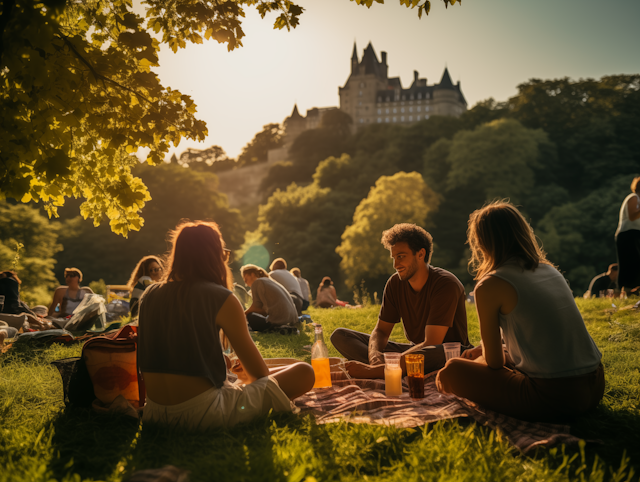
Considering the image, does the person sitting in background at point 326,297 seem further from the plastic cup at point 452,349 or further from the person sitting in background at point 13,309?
the plastic cup at point 452,349

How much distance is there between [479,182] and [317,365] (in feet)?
139

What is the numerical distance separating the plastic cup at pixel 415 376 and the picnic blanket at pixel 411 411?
62mm

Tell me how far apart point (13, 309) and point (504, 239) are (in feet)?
26.1

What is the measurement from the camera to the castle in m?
81.9

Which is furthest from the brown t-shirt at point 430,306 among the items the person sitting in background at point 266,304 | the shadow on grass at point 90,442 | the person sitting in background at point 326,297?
the person sitting in background at point 326,297

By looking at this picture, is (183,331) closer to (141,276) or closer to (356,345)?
(356,345)

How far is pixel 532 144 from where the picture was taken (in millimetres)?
42562

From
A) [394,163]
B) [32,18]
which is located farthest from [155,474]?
[394,163]

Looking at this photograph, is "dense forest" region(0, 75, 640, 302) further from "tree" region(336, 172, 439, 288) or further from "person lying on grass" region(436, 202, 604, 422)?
"person lying on grass" region(436, 202, 604, 422)

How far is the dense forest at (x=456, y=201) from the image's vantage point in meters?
37.1

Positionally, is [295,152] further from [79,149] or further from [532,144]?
[79,149]

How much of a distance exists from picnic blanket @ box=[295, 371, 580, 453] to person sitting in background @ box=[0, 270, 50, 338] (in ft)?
18.7

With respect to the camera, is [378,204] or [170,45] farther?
[378,204]

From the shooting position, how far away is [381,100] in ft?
275
